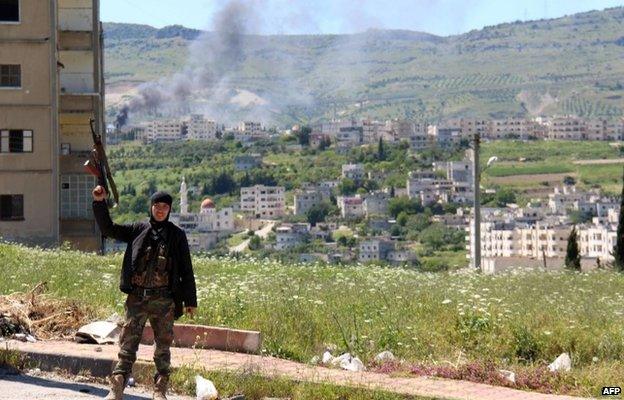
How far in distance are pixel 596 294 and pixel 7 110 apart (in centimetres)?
2780

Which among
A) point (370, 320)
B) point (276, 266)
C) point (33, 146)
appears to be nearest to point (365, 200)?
point (33, 146)

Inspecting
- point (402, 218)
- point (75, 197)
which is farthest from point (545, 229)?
point (75, 197)

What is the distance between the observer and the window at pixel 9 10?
151ft

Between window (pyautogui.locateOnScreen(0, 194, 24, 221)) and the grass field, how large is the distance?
25.6m

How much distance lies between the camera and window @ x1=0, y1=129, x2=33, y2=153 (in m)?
46.6

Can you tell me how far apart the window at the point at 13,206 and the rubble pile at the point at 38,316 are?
31473 mm

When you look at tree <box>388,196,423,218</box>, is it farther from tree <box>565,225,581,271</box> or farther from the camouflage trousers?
the camouflage trousers

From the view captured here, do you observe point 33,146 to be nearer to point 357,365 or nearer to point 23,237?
point 23,237

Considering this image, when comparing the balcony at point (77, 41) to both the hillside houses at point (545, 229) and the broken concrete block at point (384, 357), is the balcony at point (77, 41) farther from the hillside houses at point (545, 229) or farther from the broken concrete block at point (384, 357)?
the hillside houses at point (545, 229)

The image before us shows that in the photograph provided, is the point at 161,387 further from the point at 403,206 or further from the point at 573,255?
the point at 403,206

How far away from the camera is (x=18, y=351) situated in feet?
43.8

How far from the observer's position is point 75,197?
49.5 metres

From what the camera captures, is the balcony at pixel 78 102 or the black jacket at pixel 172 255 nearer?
the black jacket at pixel 172 255

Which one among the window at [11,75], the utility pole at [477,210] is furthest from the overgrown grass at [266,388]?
the window at [11,75]
